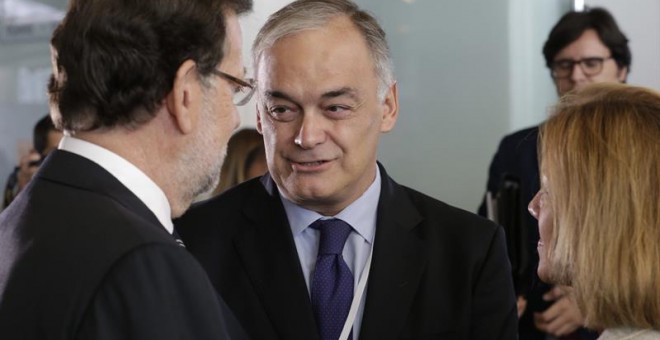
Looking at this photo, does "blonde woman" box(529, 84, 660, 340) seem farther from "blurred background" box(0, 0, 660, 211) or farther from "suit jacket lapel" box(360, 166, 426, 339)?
"blurred background" box(0, 0, 660, 211)

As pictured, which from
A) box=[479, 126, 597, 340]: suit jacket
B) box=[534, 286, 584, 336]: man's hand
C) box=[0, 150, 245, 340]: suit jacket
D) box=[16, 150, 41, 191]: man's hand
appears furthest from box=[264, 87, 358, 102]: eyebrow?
box=[16, 150, 41, 191]: man's hand

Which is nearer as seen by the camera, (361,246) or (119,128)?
(119,128)

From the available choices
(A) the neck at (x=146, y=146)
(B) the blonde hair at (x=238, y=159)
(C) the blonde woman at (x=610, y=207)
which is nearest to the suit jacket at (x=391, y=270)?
A: (C) the blonde woman at (x=610, y=207)

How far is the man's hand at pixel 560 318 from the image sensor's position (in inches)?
139

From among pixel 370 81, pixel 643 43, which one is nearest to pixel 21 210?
pixel 370 81

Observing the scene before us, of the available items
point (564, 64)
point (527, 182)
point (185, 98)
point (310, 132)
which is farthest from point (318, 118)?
point (564, 64)

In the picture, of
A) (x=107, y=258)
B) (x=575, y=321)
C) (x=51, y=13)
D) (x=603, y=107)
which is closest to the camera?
(x=107, y=258)

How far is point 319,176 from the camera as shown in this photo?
2240 millimetres

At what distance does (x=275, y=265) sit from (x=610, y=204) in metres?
0.78

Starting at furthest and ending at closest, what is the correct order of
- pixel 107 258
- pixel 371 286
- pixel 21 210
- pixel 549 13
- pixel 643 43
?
pixel 549 13 < pixel 643 43 < pixel 371 286 < pixel 21 210 < pixel 107 258

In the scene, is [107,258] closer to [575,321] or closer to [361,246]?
[361,246]

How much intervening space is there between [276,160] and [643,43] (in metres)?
2.89

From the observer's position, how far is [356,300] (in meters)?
2.18

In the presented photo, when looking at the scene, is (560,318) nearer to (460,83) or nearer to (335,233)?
(335,233)
